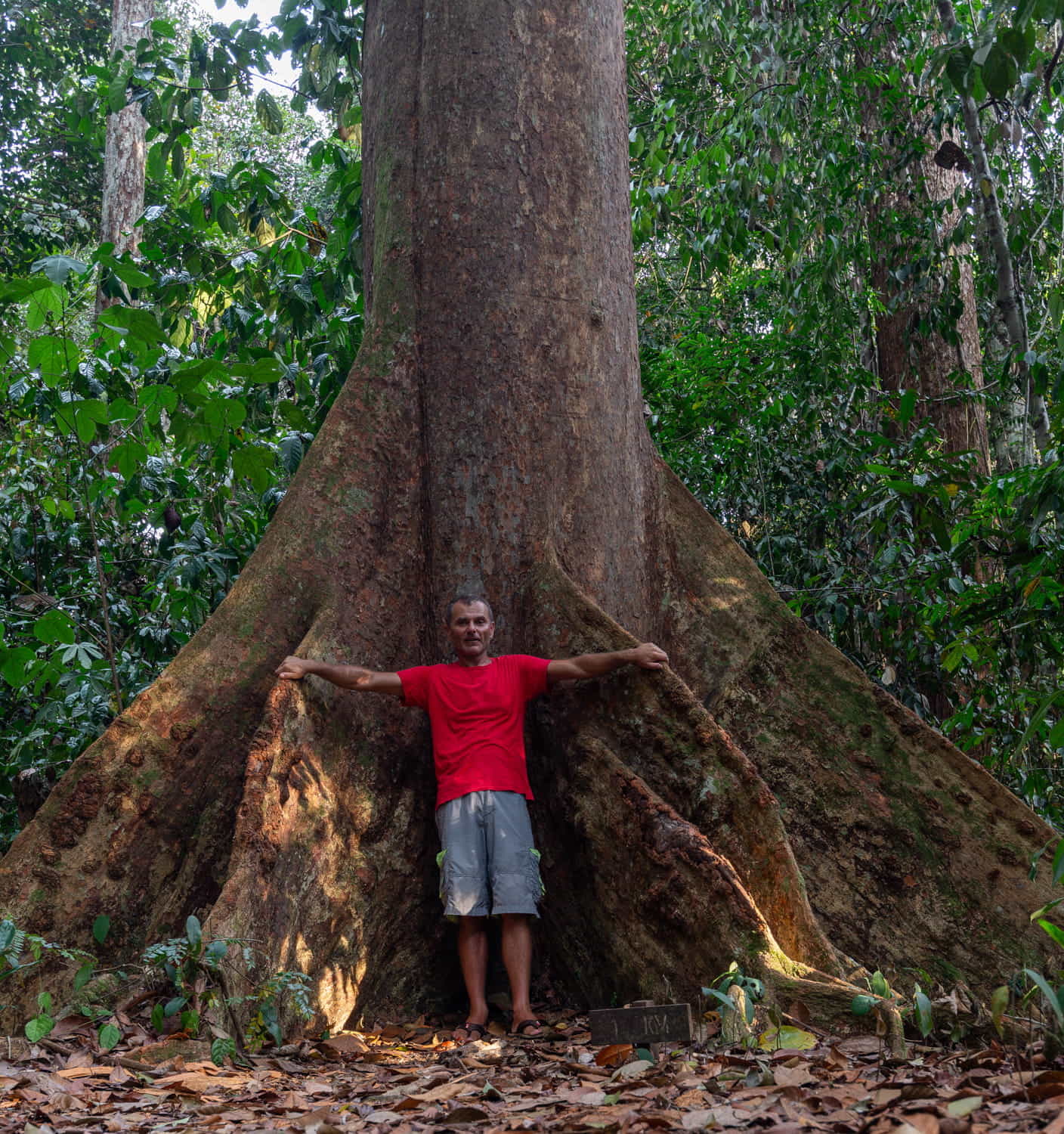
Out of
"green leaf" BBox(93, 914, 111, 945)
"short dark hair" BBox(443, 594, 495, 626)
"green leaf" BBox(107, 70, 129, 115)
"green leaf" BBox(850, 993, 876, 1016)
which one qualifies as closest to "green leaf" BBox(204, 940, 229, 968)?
"green leaf" BBox(93, 914, 111, 945)

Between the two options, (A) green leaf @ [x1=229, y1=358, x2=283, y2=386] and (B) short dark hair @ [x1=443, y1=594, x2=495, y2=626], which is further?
(A) green leaf @ [x1=229, y1=358, x2=283, y2=386]

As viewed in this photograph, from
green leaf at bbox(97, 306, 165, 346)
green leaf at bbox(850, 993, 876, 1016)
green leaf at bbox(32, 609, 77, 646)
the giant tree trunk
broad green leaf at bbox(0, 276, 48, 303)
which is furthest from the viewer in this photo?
green leaf at bbox(32, 609, 77, 646)

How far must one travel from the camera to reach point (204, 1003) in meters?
3.29

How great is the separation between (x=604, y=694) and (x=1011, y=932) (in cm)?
158

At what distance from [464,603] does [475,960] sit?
1287 millimetres

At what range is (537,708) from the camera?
14.1 ft

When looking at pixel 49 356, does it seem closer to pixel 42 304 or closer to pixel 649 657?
pixel 42 304

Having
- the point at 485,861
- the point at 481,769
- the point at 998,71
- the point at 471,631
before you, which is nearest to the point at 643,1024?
the point at 485,861

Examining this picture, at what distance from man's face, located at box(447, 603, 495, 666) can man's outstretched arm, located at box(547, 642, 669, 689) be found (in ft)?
0.96

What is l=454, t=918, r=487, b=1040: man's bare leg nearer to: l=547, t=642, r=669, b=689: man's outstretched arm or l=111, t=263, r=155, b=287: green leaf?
l=547, t=642, r=669, b=689: man's outstretched arm

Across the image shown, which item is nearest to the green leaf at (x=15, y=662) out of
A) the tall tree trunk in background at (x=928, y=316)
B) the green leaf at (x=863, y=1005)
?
the green leaf at (x=863, y=1005)

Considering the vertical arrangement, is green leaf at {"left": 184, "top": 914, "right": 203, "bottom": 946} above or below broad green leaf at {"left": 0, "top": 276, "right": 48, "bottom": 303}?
below

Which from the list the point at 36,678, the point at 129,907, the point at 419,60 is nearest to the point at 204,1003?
the point at 129,907

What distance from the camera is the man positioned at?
398 centimetres
